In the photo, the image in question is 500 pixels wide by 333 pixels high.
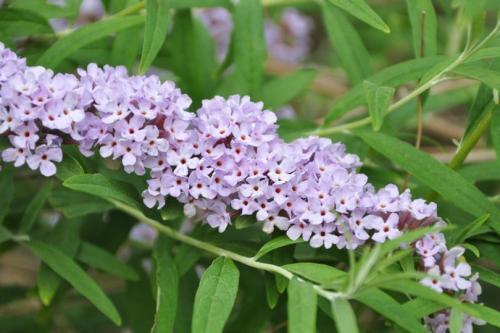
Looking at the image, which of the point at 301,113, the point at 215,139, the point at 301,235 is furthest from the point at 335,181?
the point at 301,113

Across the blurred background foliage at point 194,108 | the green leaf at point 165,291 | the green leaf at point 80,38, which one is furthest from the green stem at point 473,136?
the green leaf at point 80,38

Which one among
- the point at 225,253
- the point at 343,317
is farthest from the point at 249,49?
the point at 343,317

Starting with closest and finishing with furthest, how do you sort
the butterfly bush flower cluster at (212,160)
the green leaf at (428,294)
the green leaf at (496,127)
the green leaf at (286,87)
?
the green leaf at (428,294) → the butterfly bush flower cluster at (212,160) → the green leaf at (496,127) → the green leaf at (286,87)

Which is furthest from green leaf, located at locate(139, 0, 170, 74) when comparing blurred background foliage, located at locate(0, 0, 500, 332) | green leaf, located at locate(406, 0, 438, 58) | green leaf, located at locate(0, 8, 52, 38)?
green leaf, located at locate(406, 0, 438, 58)

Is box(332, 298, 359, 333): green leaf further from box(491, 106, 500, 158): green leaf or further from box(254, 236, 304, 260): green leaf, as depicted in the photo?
box(491, 106, 500, 158): green leaf

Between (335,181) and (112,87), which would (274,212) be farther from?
(112,87)

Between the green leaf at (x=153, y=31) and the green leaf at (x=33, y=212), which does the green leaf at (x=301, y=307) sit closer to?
the green leaf at (x=153, y=31)

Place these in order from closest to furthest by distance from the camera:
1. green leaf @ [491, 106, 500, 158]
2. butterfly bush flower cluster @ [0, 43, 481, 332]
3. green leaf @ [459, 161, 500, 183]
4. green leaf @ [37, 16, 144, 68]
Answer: butterfly bush flower cluster @ [0, 43, 481, 332]
green leaf @ [491, 106, 500, 158]
green leaf @ [37, 16, 144, 68]
green leaf @ [459, 161, 500, 183]
